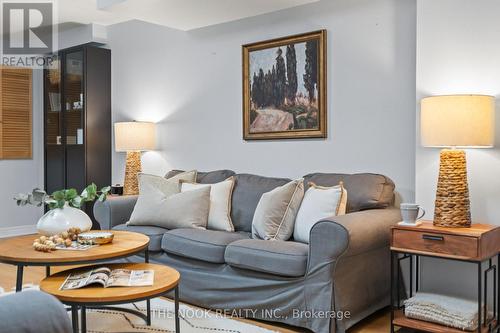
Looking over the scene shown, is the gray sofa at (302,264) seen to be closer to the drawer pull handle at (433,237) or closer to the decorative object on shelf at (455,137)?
the drawer pull handle at (433,237)

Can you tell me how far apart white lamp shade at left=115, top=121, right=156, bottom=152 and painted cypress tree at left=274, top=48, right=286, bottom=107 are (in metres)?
1.46

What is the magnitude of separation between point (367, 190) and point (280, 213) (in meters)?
0.60

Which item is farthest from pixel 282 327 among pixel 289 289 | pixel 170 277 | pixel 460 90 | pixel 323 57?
pixel 323 57

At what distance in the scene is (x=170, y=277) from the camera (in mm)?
2412

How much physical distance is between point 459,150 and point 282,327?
4.75 feet

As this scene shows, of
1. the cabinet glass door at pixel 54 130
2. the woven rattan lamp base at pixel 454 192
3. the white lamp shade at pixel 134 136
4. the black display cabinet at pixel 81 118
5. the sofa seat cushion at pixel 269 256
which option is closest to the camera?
the woven rattan lamp base at pixel 454 192

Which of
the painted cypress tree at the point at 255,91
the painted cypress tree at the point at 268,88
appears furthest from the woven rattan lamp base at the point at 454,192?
the painted cypress tree at the point at 255,91

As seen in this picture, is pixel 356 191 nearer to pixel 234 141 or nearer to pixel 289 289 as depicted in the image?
pixel 289 289

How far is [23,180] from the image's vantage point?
623 cm

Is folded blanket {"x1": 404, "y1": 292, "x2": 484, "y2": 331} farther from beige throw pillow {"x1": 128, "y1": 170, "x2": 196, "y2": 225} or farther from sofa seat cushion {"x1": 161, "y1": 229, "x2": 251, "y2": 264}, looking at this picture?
beige throw pillow {"x1": 128, "y1": 170, "x2": 196, "y2": 225}

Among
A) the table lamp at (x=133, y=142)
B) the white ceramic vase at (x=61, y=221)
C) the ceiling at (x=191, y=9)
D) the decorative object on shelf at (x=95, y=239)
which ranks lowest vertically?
the decorative object on shelf at (x=95, y=239)

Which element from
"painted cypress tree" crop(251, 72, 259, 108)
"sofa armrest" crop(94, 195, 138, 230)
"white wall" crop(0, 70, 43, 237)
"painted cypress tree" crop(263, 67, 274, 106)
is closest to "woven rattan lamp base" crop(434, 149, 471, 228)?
"painted cypress tree" crop(263, 67, 274, 106)

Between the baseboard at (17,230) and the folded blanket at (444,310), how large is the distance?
196 inches

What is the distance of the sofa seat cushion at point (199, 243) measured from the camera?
3.20 metres
